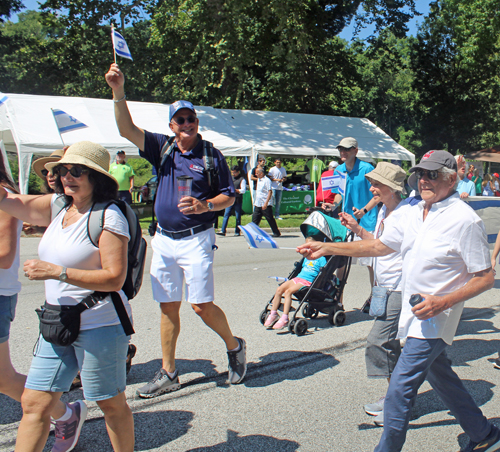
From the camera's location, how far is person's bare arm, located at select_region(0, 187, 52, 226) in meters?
2.81

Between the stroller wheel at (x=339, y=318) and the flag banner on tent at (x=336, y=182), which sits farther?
the flag banner on tent at (x=336, y=182)

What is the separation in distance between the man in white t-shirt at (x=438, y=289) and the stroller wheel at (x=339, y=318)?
281 centimetres

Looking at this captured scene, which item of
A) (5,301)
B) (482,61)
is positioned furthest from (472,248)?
(482,61)

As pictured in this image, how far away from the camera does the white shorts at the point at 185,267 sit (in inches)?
152

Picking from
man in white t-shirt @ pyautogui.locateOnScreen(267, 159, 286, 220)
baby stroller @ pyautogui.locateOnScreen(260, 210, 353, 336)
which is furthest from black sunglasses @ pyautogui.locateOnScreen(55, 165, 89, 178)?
man in white t-shirt @ pyautogui.locateOnScreen(267, 159, 286, 220)

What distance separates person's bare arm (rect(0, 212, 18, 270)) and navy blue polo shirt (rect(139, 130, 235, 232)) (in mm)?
1208

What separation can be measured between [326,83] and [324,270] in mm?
24670

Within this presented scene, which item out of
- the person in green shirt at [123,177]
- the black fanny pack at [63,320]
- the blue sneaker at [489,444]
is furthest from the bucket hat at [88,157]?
the person in green shirt at [123,177]

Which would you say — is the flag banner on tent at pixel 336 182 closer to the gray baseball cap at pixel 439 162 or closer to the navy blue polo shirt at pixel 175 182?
the navy blue polo shirt at pixel 175 182

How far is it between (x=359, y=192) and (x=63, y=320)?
14.9 ft

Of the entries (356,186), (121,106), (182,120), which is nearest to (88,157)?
(121,106)

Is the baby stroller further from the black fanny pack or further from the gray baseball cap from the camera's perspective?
the black fanny pack

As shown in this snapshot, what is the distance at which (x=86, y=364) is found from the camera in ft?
8.12

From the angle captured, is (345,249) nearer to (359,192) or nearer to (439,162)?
(439,162)
